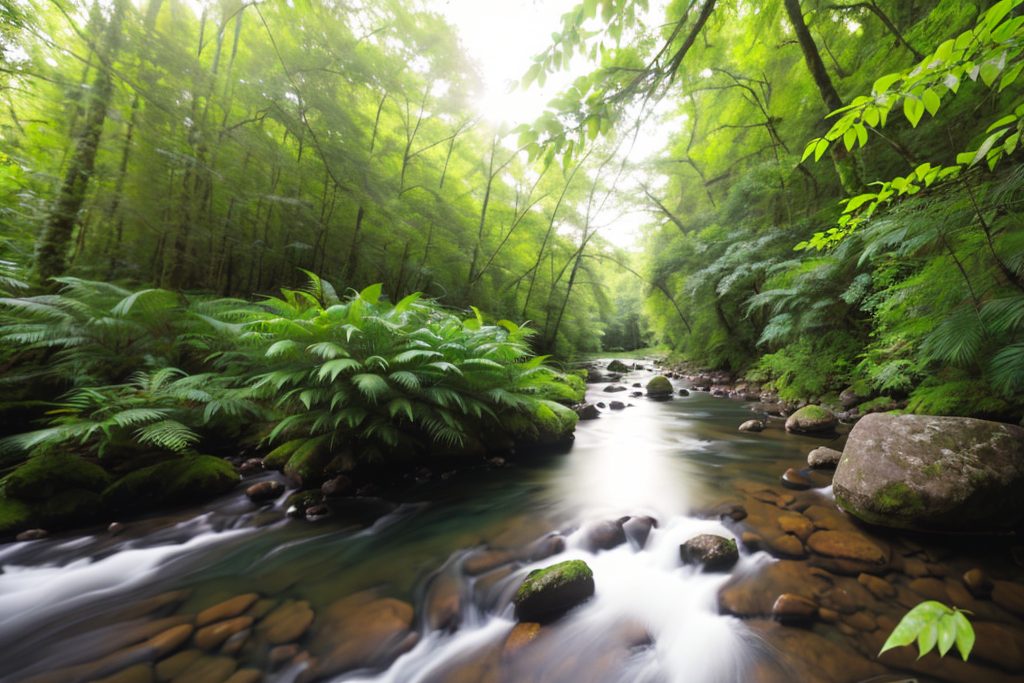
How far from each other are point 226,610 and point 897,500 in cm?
392

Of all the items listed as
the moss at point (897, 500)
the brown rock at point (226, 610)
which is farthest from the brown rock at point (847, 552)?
the brown rock at point (226, 610)

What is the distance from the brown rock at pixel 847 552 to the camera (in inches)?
78.1

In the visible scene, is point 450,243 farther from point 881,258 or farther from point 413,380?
point 881,258

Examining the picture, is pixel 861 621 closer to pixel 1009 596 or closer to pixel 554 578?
pixel 1009 596

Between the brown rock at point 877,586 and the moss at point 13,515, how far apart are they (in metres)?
5.02

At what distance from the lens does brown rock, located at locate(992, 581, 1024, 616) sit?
1658mm

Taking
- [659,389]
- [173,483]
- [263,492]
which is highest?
[659,389]

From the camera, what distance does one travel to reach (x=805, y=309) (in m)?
5.55

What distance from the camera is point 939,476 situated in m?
2.14

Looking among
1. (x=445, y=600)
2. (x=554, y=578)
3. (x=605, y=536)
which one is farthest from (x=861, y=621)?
(x=445, y=600)

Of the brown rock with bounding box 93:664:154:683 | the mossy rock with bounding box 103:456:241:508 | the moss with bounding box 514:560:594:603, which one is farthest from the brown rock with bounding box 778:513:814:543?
the mossy rock with bounding box 103:456:241:508

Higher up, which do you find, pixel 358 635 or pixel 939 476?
pixel 939 476

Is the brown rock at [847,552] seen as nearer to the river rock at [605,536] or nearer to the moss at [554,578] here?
the river rock at [605,536]

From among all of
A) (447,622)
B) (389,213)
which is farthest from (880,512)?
(389,213)
